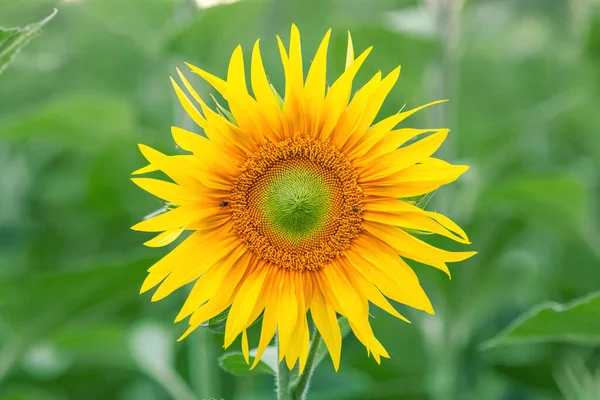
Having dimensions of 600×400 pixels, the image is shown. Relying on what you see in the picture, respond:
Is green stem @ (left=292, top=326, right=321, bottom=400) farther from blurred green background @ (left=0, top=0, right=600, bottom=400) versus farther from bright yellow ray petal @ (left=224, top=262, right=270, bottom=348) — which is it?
blurred green background @ (left=0, top=0, right=600, bottom=400)

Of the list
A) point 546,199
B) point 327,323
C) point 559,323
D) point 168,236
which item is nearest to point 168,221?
point 168,236

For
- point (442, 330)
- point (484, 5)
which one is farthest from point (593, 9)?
point (484, 5)

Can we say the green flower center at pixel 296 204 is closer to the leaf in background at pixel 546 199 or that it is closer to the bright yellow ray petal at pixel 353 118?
the bright yellow ray petal at pixel 353 118

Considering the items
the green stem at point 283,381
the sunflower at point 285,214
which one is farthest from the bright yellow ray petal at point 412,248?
the green stem at point 283,381

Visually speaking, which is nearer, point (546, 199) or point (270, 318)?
point (270, 318)

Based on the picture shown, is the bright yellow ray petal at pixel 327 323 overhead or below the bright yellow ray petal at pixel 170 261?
below

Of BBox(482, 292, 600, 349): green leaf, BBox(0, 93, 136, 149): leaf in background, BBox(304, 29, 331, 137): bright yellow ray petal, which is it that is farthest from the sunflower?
BBox(0, 93, 136, 149): leaf in background

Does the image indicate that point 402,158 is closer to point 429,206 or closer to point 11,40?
point 11,40
